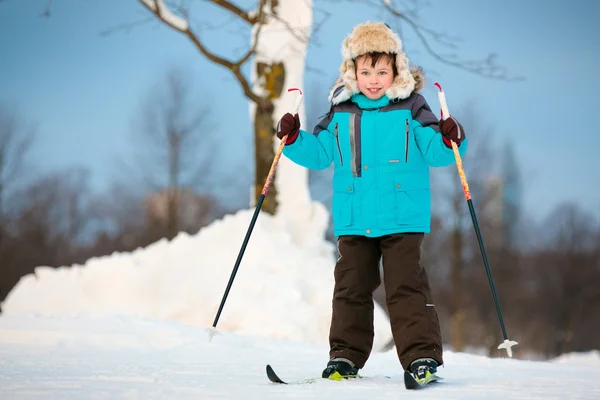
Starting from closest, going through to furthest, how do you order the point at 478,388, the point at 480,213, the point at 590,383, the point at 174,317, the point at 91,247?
the point at 478,388
the point at 590,383
the point at 174,317
the point at 480,213
the point at 91,247

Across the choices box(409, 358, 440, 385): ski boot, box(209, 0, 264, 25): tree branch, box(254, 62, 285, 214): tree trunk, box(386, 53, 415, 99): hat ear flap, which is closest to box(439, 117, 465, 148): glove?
box(386, 53, 415, 99): hat ear flap

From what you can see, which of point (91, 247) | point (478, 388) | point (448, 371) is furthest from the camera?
point (91, 247)

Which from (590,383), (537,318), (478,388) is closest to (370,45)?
(478,388)

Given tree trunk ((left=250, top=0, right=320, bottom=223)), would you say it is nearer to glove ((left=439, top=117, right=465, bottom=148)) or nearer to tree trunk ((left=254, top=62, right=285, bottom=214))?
tree trunk ((left=254, top=62, right=285, bottom=214))

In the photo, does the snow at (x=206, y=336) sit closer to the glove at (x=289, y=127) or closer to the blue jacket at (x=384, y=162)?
the blue jacket at (x=384, y=162)

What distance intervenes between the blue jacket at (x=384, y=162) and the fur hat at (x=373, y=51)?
0.23 ft

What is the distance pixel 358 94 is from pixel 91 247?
19451mm

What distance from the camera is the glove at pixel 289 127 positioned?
3609mm

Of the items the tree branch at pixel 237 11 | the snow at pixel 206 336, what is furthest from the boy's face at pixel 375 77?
the tree branch at pixel 237 11

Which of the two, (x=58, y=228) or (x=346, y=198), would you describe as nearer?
(x=346, y=198)

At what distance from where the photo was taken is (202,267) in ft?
25.2

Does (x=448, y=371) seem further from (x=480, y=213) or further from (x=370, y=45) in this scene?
(x=480, y=213)

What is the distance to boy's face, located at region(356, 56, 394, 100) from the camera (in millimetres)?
3670

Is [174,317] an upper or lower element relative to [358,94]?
lower
